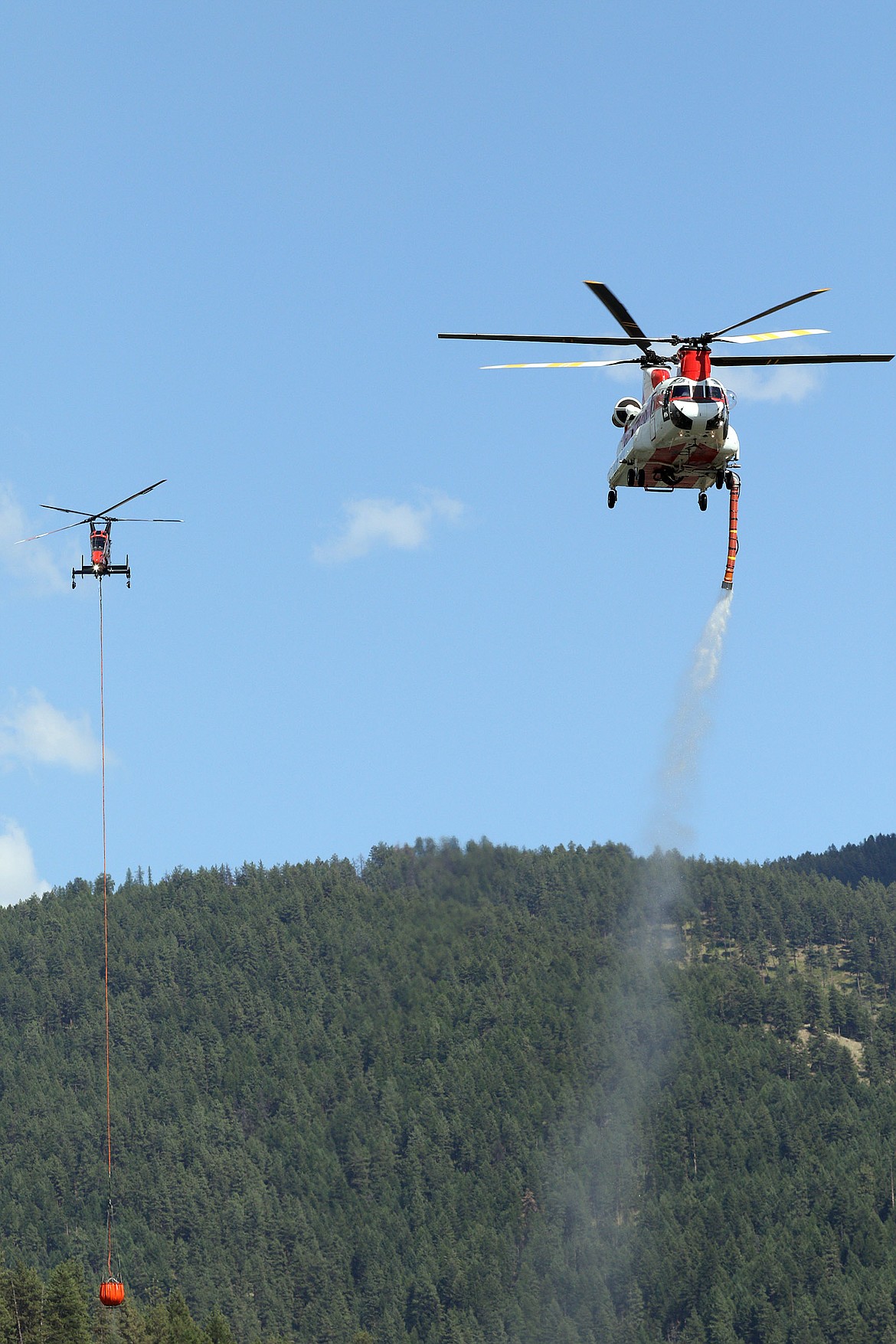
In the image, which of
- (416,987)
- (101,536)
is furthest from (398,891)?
(416,987)

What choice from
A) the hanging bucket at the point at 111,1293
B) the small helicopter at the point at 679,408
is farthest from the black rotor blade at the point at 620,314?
the hanging bucket at the point at 111,1293

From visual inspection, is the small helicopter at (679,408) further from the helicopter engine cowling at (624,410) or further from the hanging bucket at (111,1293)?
the hanging bucket at (111,1293)

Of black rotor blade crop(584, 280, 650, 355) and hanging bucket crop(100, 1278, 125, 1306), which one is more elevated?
black rotor blade crop(584, 280, 650, 355)

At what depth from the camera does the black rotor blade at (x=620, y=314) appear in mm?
59219

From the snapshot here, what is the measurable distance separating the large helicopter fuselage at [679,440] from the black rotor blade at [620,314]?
1381 millimetres

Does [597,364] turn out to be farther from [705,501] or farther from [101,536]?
[101,536]

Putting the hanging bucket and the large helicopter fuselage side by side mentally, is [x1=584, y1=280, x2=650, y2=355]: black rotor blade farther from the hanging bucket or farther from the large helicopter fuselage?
the hanging bucket

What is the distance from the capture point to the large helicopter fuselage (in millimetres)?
57406

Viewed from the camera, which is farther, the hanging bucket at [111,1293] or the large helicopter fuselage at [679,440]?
the hanging bucket at [111,1293]

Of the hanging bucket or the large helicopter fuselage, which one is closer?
the large helicopter fuselage

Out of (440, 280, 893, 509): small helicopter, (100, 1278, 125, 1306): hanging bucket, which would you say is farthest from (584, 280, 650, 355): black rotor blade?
(100, 1278, 125, 1306): hanging bucket

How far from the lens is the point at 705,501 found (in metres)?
61.5

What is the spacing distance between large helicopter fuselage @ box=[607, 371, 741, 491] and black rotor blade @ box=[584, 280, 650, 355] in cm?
138

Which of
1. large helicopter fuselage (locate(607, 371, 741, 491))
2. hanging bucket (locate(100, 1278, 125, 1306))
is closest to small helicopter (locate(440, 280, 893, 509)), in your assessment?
large helicopter fuselage (locate(607, 371, 741, 491))
